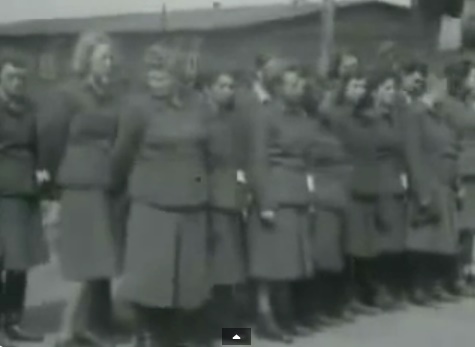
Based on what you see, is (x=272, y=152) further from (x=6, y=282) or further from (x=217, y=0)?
(x=6, y=282)

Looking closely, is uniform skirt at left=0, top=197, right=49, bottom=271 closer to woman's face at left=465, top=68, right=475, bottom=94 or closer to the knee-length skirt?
the knee-length skirt

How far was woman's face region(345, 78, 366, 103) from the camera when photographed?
2045mm

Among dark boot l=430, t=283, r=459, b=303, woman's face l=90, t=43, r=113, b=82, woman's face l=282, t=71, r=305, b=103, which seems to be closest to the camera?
woman's face l=90, t=43, r=113, b=82

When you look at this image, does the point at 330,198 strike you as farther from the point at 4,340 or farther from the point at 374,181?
the point at 4,340

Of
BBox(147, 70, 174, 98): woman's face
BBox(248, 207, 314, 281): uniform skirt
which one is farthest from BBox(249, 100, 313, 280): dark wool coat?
BBox(147, 70, 174, 98): woman's face

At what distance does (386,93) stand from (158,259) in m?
0.65

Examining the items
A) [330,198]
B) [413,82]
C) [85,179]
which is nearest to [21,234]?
[85,179]

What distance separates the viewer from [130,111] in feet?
5.73

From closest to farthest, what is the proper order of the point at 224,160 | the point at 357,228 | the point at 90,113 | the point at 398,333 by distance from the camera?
the point at 90,113
the point at 224,160
the point at 398,333
the point at 357,228

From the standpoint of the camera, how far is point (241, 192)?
6.23 ft

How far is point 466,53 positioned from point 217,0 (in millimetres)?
548

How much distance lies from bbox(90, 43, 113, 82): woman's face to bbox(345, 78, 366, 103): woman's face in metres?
0.53

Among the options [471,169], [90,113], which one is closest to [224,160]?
[90,113]

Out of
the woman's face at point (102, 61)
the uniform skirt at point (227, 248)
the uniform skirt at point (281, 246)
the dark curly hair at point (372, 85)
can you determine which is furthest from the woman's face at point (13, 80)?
the dark curly hair at point (372, 85)
